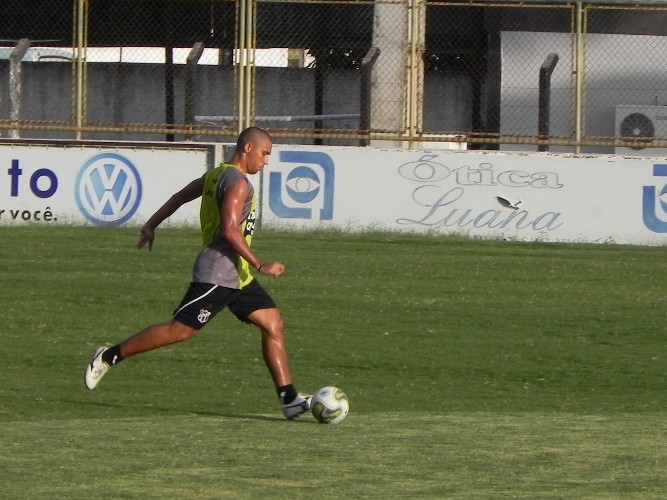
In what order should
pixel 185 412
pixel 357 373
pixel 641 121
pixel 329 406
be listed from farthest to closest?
pixel 641 121 → pixel 357 373 → pixel 185 412 → pixel 329 406

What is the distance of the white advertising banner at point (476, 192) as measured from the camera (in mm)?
18812

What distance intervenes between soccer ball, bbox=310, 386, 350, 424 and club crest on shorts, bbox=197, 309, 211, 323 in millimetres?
746

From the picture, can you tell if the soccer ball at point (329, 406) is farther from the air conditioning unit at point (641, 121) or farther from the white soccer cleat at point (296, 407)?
the air conditioning unit at point (641, 121)

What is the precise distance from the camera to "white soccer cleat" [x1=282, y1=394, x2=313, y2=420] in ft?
28.0

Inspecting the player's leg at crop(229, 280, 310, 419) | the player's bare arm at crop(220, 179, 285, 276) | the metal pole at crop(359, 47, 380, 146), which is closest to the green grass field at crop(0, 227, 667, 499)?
the player's leg at crop(229, 280, 310, 419)

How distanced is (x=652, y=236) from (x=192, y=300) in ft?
37.9

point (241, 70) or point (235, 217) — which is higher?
point (241, 70)

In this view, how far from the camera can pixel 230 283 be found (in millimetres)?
8461

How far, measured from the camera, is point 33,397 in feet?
33.9

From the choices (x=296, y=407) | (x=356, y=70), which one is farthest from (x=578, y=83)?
(x=296, y=407)

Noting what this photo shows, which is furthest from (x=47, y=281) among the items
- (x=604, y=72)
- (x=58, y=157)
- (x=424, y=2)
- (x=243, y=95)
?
(x=604, y=72)

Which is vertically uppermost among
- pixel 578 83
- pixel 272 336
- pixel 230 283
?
pixel 578 83

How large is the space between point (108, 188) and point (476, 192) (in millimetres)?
4602

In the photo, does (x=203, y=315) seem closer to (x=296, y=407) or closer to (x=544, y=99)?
(x=296, y=407)
